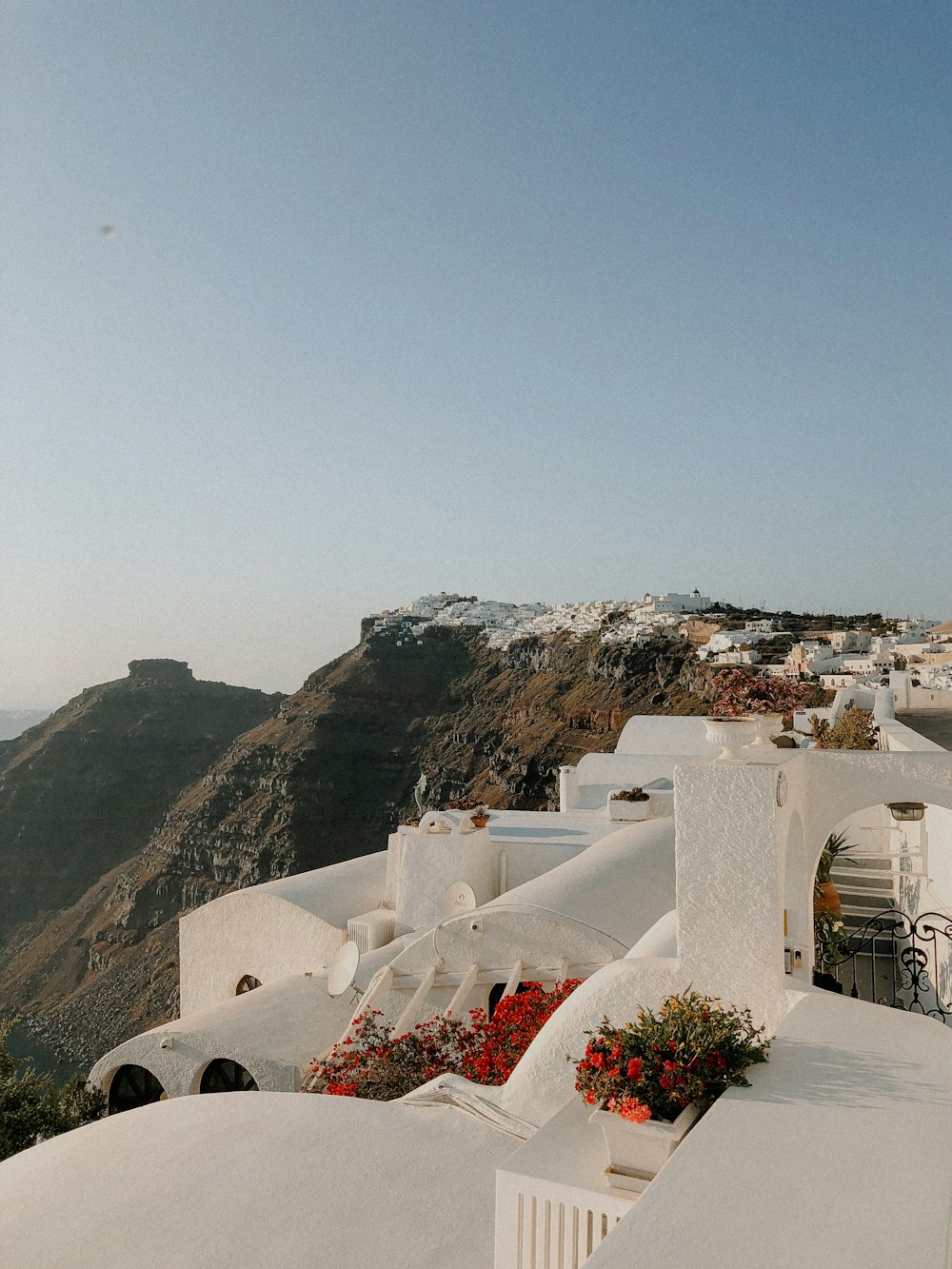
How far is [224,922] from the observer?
1356 centimetres

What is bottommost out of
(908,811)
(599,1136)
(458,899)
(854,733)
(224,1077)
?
(224,1077)

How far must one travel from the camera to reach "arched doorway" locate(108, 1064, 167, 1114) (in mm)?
10523

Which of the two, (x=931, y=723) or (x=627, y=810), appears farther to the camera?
(x=627, y=810)

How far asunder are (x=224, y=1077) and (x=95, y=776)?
7341 cm

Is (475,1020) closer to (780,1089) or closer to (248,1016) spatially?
(248,1016)

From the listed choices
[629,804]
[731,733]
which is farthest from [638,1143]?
[629,804]

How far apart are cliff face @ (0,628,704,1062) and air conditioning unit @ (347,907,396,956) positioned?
118 ft

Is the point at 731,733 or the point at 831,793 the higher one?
the point at 731,733

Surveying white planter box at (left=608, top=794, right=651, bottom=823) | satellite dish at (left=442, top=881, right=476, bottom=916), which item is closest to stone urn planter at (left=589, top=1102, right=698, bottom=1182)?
satellite dish at (left=442, top=881, right=476, bottom=916)

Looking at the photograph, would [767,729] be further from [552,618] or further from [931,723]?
[552,618]

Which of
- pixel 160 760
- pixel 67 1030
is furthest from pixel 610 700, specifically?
pixel 160 760

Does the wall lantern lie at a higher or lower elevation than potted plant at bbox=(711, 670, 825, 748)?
lower

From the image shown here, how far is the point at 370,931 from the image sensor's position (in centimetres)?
1241

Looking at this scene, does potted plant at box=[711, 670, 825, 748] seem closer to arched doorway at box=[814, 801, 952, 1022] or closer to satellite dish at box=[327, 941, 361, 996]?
arched doorway at box=[814, 801, 952, 1022]
